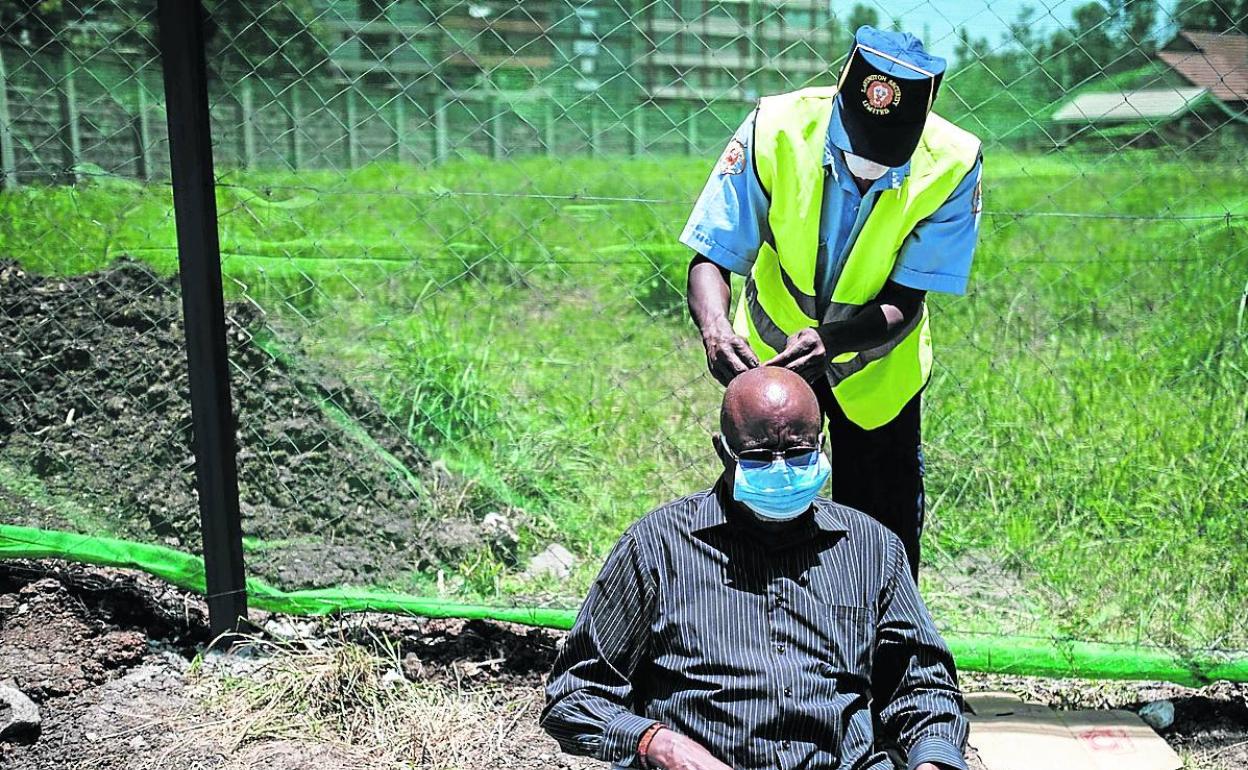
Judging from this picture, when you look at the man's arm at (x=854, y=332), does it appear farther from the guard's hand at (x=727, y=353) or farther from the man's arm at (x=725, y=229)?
the man's arm at (x=725, y=229)

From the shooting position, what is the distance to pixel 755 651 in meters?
2.08

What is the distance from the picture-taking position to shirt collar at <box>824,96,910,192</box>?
2.47m

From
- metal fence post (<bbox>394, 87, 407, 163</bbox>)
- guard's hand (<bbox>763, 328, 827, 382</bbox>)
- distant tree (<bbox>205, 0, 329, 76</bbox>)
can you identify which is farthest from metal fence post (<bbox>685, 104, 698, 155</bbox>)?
guard's hand (<bbox>763, 328, 827, 382</bbox>)

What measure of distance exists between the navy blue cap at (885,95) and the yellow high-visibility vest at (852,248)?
0.44 feet

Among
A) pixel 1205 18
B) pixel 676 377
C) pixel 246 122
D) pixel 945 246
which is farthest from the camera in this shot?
pixel 676 377

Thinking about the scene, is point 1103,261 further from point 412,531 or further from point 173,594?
point 173,594

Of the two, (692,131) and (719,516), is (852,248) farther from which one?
(692,131)

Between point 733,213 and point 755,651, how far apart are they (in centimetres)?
102

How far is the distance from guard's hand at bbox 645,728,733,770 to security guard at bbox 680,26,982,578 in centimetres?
75

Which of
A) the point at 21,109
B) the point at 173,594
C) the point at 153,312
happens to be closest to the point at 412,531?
the point at 173,594

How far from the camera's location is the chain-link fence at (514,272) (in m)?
3.59

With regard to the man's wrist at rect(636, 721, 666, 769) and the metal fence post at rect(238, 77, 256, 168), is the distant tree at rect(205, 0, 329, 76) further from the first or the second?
the man's wrist at rect(636, 721, 666, 769)

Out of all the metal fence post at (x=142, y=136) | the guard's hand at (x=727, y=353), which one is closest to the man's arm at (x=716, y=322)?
the guard's hand at (x=727, y=353)

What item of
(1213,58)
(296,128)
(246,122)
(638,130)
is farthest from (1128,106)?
(246,122)
